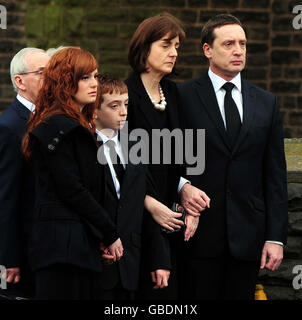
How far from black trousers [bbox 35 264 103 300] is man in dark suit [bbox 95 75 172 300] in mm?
248

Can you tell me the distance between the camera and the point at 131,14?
9250 millimetres

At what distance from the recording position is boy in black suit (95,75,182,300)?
3658mm

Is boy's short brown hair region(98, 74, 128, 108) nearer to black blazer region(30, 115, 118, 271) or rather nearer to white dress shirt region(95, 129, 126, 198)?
white dress shirt region(95, 129, 126, 198)

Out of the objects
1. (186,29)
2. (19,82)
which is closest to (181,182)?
(19,82)

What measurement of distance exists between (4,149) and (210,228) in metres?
1.13

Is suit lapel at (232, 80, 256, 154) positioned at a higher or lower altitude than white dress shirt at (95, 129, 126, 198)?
higher

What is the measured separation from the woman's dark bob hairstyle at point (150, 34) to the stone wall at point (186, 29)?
5.35 metres

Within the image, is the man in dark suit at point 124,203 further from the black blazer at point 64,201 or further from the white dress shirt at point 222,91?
the white dress shirt at point 222,91

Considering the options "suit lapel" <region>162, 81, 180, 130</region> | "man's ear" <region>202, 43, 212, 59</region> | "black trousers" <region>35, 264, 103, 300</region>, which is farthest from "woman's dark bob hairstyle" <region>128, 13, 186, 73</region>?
"black trousers" <region>35, 264, 103, 300</region>

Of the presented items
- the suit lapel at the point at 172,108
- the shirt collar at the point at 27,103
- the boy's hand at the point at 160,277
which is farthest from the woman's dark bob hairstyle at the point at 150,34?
the boy's hand at the point at 160,277

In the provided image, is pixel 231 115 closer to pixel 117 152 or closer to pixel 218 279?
pixel 117 152

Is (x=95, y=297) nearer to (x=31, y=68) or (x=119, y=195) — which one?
(x=119, y=195)

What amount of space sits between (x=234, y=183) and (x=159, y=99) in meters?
0.58

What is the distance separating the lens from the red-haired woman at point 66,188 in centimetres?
331
